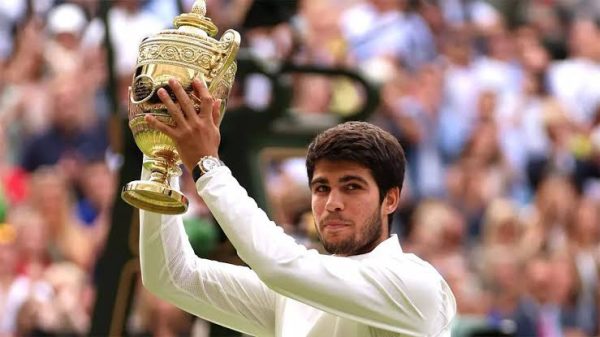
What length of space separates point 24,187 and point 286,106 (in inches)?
113

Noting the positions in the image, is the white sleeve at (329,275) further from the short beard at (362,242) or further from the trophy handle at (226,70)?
the trophy handle at (226,70)

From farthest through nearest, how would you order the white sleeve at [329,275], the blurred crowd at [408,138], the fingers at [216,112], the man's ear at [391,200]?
the blurred crowd at [408,138]
the man's ear at [391,200]
the fingers at [216,112]
the white sleeve at [329,275]

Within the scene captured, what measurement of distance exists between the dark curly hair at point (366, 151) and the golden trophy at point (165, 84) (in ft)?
0.94

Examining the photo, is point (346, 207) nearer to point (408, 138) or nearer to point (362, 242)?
point (362, 242)

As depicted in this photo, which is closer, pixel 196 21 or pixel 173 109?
pixel 173 109

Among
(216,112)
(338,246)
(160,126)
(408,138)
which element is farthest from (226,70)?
(408,138)

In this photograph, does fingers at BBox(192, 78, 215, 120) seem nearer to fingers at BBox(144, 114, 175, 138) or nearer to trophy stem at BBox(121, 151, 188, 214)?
fingers at BBox(144, 114, 175, 138)

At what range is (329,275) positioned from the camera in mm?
3816

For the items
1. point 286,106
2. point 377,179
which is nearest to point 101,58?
point 286,106

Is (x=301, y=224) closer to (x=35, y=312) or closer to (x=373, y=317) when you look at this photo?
(x=35, y=312)

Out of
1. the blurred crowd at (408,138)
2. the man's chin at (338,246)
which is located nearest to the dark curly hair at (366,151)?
the man's chin at (338,246)

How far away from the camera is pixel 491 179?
464 inches

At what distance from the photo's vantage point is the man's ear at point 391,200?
4.04 meters

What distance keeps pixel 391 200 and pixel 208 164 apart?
54cm
